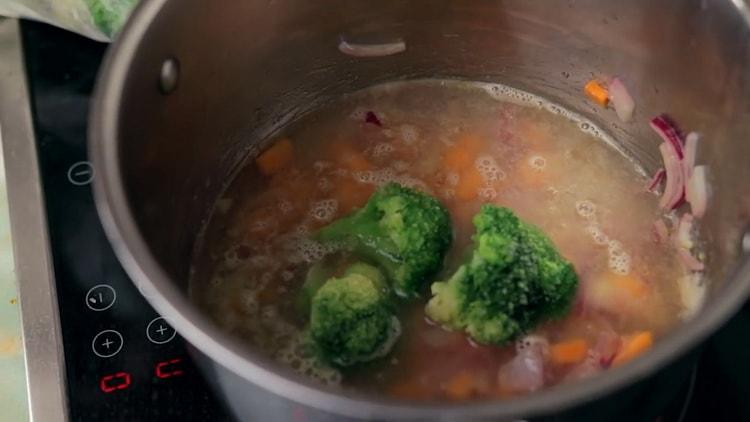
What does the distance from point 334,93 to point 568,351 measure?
0.46 m

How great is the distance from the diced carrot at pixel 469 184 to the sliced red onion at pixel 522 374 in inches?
9.4

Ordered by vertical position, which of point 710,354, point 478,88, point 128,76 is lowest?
point 710,354

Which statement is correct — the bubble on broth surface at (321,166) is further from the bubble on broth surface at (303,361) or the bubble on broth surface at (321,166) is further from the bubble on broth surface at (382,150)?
the bubble on broth surface at (303,361)

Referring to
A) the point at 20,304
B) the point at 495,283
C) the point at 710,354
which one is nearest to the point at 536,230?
the point at 495,283

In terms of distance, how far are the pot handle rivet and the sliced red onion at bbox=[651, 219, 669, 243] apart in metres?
0.56

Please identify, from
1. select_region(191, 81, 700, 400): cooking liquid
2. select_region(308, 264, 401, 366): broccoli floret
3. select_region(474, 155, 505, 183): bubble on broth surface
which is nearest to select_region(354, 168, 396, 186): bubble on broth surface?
select_region(191, 81, 700, 400): cooking liquid

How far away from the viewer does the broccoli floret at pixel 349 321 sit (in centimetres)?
90

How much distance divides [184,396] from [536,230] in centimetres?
40

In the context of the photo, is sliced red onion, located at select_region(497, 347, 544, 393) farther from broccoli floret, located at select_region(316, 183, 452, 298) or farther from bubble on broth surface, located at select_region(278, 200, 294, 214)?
bubble on broth surface, located at select_region(278, 200, 294, 214)

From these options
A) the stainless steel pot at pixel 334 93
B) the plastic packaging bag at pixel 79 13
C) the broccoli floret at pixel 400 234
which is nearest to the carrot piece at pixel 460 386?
the broccoli floret at pixel 400 234

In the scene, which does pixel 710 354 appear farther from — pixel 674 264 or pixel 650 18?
pixel 650 18

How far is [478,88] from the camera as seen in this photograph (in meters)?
1.22

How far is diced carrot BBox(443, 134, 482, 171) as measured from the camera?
1.14 meters

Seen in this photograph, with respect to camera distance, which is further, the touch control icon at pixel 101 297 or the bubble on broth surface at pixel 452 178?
the bubble on broth surface at pixel 452 178
